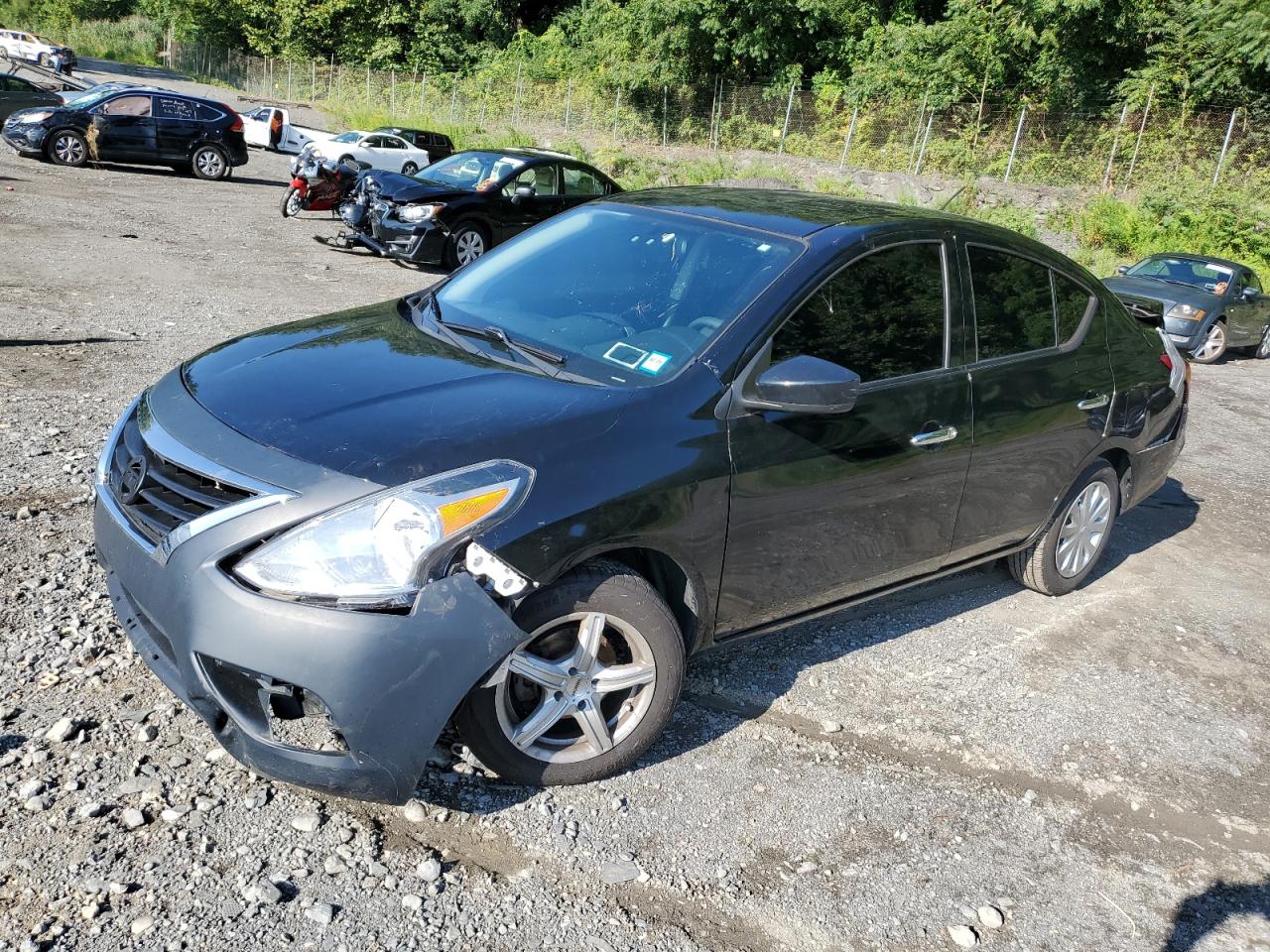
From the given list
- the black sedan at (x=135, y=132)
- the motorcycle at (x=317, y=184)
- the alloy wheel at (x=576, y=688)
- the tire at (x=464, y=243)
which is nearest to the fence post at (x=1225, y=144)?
the tire at (x=464, y=243)

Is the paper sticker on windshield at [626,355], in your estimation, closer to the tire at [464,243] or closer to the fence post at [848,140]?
the tire at [464,243]

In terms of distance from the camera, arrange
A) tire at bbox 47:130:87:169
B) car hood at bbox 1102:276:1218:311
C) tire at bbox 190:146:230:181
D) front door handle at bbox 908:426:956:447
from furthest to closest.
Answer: tire at bbox 190:146:230:181, tire at bbox 47:130:87:169, car hood at bbox 1102:276:1218:311, front door handle at bbox 908:426:956:447

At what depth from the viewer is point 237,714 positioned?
285cm

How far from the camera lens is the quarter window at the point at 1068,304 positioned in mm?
4890

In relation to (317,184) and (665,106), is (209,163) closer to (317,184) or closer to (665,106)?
(317,184)

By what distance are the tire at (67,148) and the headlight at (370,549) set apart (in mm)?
20592

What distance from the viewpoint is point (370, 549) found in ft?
9.26

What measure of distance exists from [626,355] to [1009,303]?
6.15 ft

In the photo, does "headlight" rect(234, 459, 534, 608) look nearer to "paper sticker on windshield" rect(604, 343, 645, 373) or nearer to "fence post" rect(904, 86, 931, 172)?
"paper sticker on windshield" rect(604, 343, 645, 373)

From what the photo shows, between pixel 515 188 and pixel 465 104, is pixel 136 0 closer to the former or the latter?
pixel 465 104

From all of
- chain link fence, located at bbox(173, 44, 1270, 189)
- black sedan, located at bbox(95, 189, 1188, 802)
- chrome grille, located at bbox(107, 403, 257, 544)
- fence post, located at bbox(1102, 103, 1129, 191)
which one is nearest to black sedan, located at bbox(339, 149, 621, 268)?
black sedan, located at bbox(95, 189, 1188, 802)

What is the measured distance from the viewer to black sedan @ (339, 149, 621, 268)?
13.2 metres

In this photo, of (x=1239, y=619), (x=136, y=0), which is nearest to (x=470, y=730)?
(x=1239, y=619)

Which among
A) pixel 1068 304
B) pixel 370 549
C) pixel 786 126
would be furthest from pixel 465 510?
pixel 786 126
